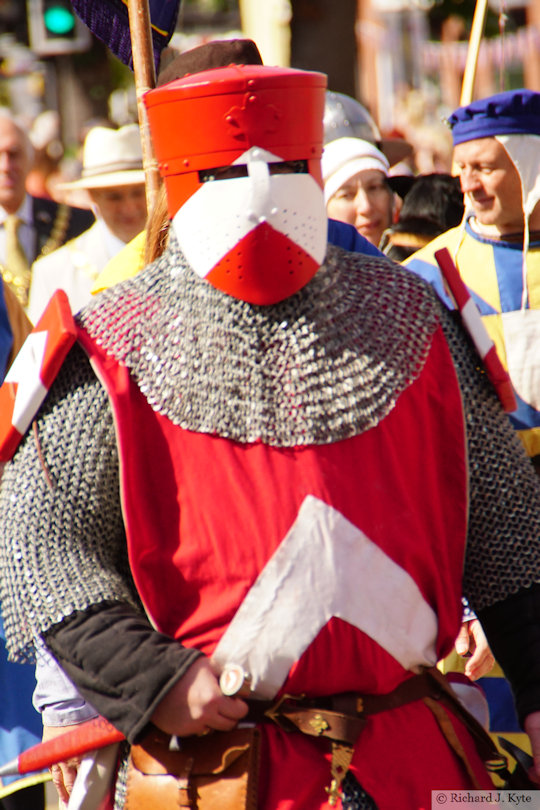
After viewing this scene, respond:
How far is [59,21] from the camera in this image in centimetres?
1098

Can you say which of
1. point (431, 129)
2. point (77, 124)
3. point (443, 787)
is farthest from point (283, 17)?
point (443, 787)

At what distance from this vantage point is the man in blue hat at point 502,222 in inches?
155

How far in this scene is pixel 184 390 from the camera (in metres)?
2.30

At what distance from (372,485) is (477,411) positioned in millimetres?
304

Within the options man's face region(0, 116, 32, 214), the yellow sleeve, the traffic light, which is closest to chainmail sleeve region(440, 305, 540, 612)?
the yellow sleeve

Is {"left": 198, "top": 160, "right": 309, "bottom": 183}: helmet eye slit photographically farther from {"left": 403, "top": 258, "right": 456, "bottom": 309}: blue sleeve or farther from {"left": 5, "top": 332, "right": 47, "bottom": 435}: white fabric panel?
{"left": 403, "top": 258, "right": 456, "bottom": 309}: blue sleeve

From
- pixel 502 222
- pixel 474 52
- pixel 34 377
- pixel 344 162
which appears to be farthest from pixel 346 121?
pixel 34 377

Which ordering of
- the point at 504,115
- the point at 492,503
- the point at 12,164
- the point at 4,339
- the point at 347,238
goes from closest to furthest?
the point at 492,503 → the point at 347,238 → the point at 504,115 → the point at 4,339 → the point at 12,164

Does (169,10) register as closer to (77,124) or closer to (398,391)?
(398,391)

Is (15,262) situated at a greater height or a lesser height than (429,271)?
lesser

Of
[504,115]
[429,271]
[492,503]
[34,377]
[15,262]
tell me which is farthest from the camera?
[15,262]

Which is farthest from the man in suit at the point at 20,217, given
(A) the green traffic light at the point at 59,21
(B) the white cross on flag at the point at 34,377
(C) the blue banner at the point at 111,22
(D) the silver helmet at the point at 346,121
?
(B) the white cross on flag at the point at 34,377

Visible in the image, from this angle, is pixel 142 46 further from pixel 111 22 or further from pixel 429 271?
pixel 429 271

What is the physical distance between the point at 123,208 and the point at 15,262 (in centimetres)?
102
